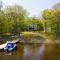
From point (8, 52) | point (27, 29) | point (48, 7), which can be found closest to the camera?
point (8, 52)

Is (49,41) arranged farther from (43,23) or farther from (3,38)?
(3,38)

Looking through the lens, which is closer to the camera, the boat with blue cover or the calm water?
the calm water

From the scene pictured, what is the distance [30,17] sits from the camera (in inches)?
302

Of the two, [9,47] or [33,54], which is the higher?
[9,47]

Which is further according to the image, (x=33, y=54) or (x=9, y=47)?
(x=9, y=47)

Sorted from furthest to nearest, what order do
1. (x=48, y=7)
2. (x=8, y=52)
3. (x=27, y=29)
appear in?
(x=48, y=7), (x=27, y=29), (x=8, y=52)

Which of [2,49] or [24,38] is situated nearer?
[2,49]

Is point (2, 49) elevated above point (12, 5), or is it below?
below

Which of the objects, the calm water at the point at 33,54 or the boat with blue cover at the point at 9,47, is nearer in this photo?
the calm water at the point at 33,54

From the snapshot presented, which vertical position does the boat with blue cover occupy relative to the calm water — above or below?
above

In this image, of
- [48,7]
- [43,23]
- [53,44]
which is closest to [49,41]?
[53,44]

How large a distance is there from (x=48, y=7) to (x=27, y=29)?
3.82 ft

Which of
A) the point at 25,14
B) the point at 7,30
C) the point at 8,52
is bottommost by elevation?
the point at 8,52

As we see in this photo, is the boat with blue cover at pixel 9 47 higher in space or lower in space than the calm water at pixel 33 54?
higher
